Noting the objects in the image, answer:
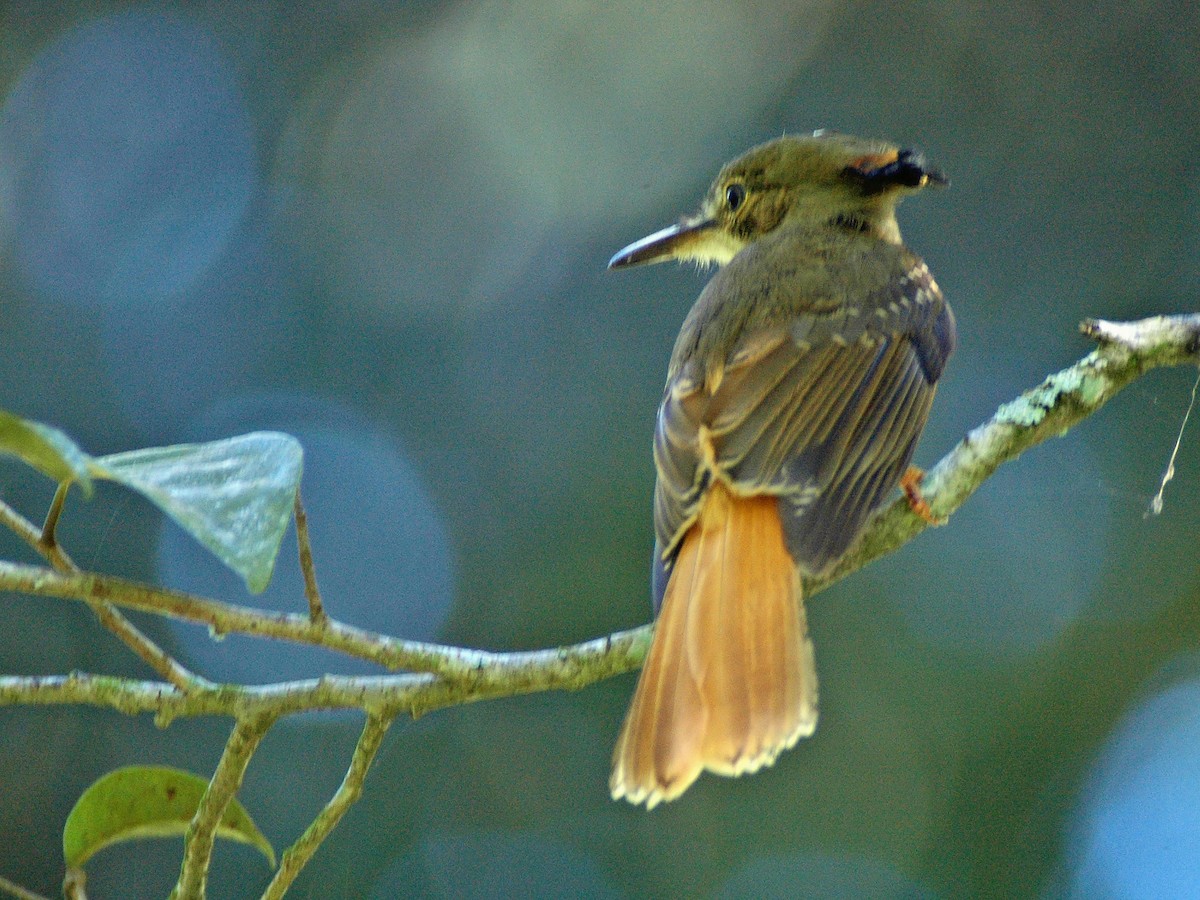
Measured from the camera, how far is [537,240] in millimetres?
3895

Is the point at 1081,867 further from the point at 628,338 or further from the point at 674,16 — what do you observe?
the point at 674,16

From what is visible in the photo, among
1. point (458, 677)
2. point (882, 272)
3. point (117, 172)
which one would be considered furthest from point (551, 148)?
point (458, 677)

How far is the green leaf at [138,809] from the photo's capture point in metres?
1.90

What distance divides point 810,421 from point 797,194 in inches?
40.6

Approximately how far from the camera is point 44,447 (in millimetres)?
1331

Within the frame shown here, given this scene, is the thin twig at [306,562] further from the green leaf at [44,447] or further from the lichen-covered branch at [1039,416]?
the lichen-covered branch at [1039,416]

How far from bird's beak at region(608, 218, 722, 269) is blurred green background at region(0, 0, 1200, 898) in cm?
60

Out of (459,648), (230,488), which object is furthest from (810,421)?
(230,488)

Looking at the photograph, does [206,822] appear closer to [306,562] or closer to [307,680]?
[307,680]

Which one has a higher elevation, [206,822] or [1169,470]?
[1169,470]

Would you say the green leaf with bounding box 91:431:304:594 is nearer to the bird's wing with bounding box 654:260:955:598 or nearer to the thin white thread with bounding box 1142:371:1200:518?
the bird's wing with bounding box 654:260:955:598

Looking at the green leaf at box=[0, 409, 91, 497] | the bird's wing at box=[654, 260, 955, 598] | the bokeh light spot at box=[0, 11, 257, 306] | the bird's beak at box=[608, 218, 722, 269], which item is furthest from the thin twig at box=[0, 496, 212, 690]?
the bokeh light spot at box=[0, 11, 257, 306]

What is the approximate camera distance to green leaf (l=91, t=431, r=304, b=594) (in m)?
1.34

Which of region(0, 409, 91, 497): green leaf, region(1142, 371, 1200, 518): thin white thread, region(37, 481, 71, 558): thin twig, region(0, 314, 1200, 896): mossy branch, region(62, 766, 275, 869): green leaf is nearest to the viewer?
region(0, 409, 91, 497): green leaf
